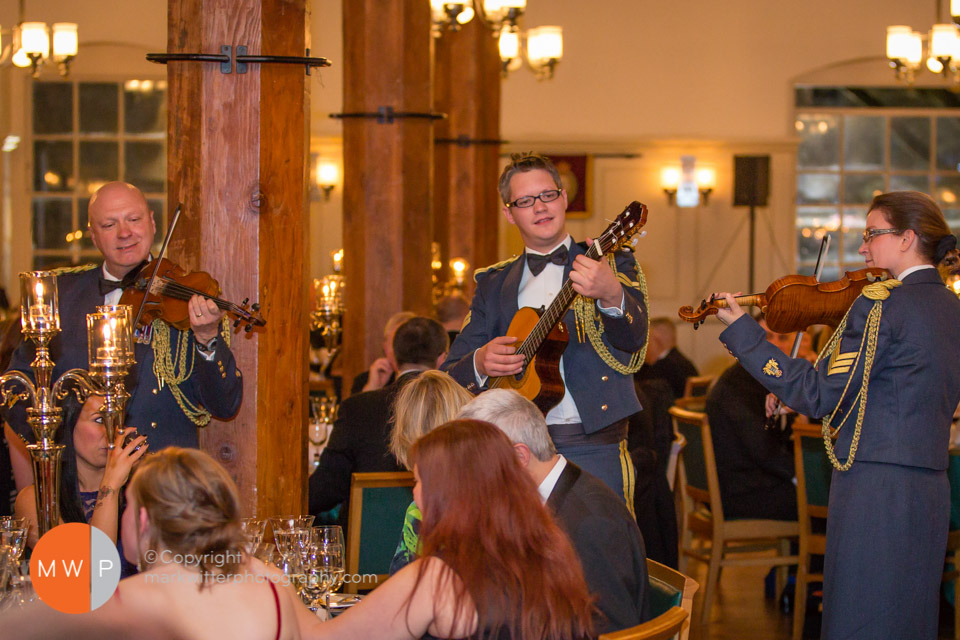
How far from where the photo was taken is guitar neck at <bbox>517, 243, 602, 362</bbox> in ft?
9.41

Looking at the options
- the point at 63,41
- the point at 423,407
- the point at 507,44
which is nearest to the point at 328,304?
the point at 423,407

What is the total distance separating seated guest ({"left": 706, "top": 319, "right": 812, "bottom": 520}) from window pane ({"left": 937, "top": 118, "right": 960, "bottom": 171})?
7456 millimetres

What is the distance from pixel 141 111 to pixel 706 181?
5.74 metres

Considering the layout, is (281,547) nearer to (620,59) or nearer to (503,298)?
(503,298)

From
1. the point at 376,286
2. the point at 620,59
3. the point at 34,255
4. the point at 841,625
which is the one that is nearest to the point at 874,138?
the point at 620,59

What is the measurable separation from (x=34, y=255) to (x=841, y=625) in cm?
974

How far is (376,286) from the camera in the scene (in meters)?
5.30

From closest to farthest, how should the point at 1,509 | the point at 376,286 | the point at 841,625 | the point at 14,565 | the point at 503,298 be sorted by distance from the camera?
the point at 14,565 < the point at 841,625 < the point at 503,298 < the point at 1,509 < the point at 376,286

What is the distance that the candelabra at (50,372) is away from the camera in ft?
7.41


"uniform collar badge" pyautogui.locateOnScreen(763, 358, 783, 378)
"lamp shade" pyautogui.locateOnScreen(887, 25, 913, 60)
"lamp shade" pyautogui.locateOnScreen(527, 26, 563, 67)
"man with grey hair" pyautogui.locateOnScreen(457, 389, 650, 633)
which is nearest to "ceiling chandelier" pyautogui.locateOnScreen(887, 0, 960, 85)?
"lamp shade" pyautogui.locateOnScreen(887, 25, 913, 60)

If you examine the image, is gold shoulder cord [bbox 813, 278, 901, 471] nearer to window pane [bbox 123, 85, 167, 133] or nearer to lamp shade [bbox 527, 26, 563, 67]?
lamp shade [bbox 527, 26, 563, 67]

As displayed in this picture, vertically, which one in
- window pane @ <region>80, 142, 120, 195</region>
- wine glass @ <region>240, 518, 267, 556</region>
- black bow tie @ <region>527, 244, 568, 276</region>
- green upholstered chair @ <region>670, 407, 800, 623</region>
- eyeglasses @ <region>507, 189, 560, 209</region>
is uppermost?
window pane @ <region>80, 142, 120, 195</region>

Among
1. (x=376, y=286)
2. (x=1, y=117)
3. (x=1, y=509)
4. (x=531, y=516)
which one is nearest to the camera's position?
(x=531, y=516)

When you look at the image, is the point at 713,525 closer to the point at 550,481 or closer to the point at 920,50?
the point at 550,481
